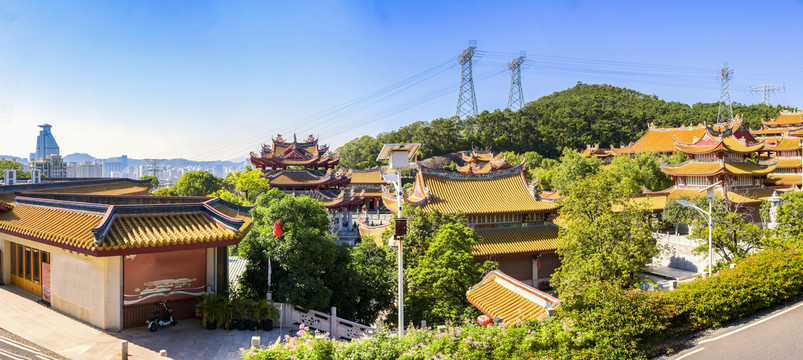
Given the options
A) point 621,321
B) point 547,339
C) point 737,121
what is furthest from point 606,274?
point 737,121

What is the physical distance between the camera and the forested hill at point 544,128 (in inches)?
3182

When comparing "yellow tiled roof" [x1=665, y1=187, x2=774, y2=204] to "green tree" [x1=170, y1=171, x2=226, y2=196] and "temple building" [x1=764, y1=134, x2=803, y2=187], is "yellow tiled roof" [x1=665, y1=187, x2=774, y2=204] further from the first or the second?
"green tree" [x1=170, y1=171, x2=226, y2=196]

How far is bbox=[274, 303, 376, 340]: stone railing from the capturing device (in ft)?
45.3

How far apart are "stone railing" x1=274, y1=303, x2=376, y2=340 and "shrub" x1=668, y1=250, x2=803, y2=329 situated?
319 inches

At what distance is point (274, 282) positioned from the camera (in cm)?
1435

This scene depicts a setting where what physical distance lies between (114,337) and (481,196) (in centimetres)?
1733

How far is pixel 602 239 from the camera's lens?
16.0m

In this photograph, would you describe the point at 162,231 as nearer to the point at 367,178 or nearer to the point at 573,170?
the point at 573,170

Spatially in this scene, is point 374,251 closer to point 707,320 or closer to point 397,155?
point 397,155

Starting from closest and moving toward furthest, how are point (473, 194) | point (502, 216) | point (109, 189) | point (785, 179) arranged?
1. point (109, 189)
2. point (502, 216)
3. point (473, 194)
4. point (785, 179)

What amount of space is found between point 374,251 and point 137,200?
28.3 ft

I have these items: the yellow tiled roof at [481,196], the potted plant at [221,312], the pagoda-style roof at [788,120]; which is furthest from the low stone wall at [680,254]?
the pagoda-style roof at [788,120]

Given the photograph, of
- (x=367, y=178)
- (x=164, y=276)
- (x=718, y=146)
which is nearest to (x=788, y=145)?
(x=718, y=146)

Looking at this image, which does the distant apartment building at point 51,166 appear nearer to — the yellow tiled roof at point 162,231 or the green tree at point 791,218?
the yellow tiled roof at point 162,231
